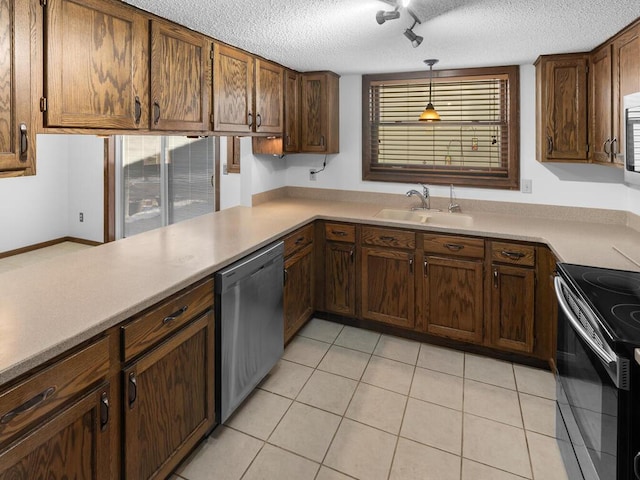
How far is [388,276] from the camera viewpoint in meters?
3.02

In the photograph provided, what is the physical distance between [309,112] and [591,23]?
6.72 feet

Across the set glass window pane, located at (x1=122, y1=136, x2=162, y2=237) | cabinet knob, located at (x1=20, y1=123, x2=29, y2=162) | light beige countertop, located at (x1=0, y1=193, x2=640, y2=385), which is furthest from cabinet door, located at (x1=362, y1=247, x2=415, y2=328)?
glass window pane, located at (x1=122, y1=136, x2=162, y2=237)

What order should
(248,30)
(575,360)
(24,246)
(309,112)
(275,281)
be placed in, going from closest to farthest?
(575,360), (248,30), (275,281), (309,112), (24,246)

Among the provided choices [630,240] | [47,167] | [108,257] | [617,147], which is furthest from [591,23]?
[47,167]

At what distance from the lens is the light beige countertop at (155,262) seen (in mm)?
1243

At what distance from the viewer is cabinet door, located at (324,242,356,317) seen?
3.14m

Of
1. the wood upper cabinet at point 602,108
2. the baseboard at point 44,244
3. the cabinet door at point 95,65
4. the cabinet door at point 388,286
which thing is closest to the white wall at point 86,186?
the baseboard at point 44,244

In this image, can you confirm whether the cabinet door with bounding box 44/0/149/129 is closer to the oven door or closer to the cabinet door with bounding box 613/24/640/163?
the oven door

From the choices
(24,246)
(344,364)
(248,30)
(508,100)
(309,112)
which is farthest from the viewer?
(24,246)

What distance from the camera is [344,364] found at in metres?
2.72

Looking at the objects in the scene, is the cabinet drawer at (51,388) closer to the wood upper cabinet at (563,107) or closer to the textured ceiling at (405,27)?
the textured ceiling at (405,27)

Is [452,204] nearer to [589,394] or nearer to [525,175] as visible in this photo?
[525,175]

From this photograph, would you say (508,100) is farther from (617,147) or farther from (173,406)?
(173,406)

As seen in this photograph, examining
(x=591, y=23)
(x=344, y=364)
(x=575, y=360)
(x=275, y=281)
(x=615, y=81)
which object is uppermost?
(x=591, y=23)
